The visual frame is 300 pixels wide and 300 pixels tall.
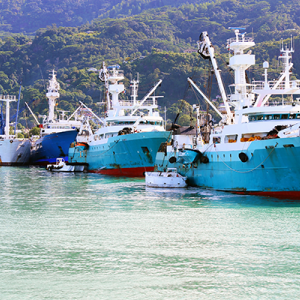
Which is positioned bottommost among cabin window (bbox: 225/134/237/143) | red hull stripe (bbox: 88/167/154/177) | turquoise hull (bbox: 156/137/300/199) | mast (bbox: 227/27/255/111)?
red hull stripe (bbox: 88/167/154/177)

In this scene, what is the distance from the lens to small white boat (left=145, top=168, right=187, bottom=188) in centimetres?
3872

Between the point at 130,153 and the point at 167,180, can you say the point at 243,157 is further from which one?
the point at 130,153

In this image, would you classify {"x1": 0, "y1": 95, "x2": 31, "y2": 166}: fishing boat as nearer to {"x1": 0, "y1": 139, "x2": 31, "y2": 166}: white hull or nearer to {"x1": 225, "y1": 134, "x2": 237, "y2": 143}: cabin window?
{"x1": 0, "y1": 139, "x2": 31, "y2": 166}: white hull

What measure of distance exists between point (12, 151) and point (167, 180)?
55.9m

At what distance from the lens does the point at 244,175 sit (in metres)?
31.0

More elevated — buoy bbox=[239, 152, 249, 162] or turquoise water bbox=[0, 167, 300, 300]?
buoy bbox=[239, 152, 249, 162]

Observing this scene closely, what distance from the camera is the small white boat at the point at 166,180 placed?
38722 millimetres

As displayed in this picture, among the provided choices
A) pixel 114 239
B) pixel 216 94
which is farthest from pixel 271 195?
pixel 216 94

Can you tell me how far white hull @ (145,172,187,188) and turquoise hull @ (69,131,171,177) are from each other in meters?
8.42

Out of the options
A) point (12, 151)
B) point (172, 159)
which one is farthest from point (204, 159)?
point (12, 151)

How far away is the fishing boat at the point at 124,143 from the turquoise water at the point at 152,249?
72.5 feet

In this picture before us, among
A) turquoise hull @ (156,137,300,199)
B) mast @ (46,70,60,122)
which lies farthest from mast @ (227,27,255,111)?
mast @ (46,70,60,122)

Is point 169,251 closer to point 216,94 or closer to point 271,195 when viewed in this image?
point 271,195

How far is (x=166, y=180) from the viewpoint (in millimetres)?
39094
